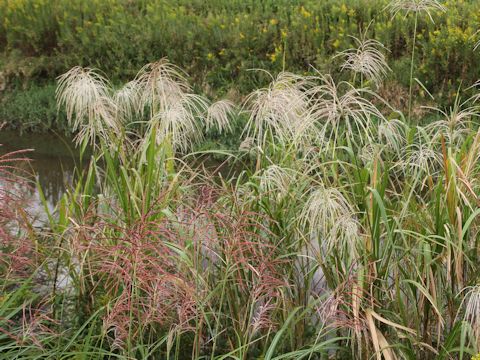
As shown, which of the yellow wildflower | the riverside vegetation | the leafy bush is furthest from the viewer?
the yellow wildflower

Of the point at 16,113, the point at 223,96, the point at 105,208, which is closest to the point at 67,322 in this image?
the point at 105,208

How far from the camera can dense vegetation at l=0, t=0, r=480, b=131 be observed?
7727 millimetres

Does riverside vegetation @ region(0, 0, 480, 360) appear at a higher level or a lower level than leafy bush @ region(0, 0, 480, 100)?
higher

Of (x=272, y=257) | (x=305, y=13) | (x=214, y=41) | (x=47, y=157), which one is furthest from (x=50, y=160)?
(x=272, y=257)

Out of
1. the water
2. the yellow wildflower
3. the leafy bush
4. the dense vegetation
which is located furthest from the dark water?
the yellow wildflower

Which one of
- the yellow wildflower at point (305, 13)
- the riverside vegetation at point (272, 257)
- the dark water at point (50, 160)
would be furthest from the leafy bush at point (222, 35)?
the riverside vegetation at point (272, 257)

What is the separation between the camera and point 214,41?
8.77 meters

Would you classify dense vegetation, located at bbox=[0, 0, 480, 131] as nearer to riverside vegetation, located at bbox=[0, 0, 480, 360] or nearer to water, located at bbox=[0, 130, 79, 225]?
water, located at bbox=[0, 130, 79, 225]

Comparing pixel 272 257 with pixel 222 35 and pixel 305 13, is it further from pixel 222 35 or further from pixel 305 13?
pixel 222 35

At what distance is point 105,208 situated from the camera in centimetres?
414

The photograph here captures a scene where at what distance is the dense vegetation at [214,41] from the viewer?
25.3 feet

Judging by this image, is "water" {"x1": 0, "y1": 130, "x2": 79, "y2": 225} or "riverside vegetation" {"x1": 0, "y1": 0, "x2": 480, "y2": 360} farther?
"water" {"x1": 0, "y1": 130, "x2": 79, "y2": 225}

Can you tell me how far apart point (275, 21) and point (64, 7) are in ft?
9.16

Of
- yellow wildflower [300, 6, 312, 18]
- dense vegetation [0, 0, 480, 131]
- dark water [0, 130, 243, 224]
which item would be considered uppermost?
yellow wildflower [300, 6, 312, 18]
